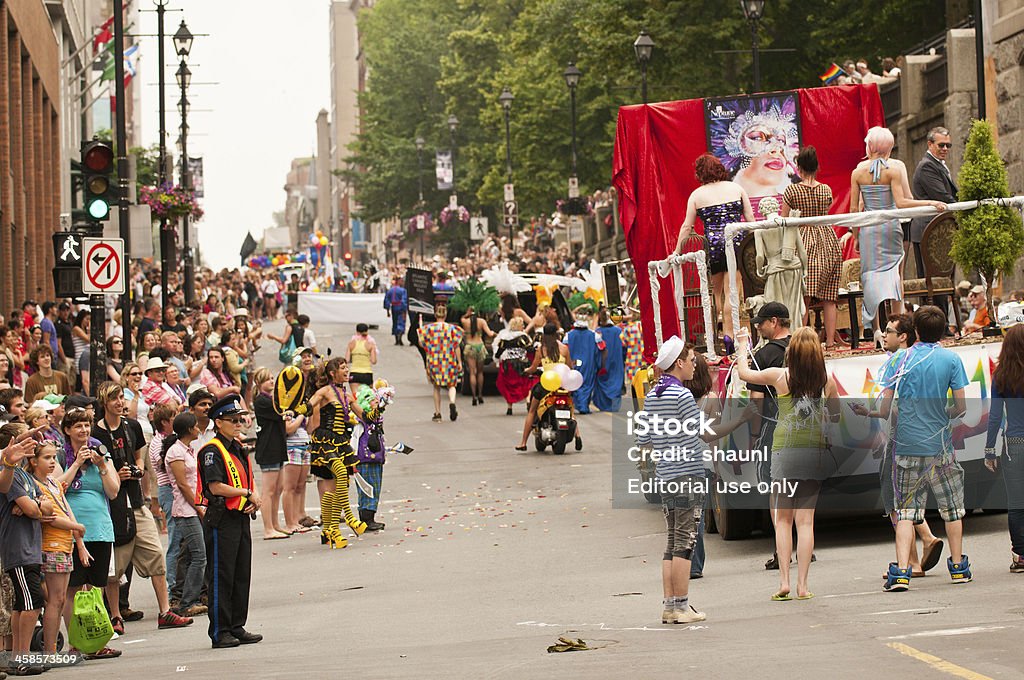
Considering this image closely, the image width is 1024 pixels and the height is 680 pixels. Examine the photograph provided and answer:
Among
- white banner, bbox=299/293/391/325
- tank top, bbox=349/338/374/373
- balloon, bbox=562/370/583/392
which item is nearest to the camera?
balloon, bbox=562/370/583/392

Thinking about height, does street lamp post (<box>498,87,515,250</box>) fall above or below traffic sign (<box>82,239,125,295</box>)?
above

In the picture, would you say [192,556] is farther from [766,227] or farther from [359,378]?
[359,378]

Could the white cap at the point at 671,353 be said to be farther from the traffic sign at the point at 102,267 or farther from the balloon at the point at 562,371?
the balloon at the point at 562,371

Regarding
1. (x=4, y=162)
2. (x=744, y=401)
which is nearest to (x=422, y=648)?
(x=744, y=401)

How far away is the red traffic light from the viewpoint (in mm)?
18672

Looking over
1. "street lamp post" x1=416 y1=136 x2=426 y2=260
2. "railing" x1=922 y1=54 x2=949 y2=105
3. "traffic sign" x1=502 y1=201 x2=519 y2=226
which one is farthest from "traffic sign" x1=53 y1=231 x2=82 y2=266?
"street lamp post" x1=416 y1=136 x2=426 y2=260

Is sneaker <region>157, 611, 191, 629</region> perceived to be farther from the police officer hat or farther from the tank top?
the tank top

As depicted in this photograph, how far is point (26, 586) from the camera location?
11.1 meters

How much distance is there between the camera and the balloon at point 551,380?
2306 cm

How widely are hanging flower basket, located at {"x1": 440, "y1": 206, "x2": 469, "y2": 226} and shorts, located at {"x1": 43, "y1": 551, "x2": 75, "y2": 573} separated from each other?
67332 millimetres

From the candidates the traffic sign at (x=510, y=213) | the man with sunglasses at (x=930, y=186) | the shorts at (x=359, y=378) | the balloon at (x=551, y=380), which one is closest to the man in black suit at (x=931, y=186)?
the man with sunglasses at (x=930, y=186)

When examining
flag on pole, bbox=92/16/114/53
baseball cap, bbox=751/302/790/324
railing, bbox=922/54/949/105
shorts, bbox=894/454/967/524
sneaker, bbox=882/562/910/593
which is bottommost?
sneaker, bbox=882/562/910/593

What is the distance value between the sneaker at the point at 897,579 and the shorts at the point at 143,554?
5647mm

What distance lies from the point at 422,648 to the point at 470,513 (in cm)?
799
